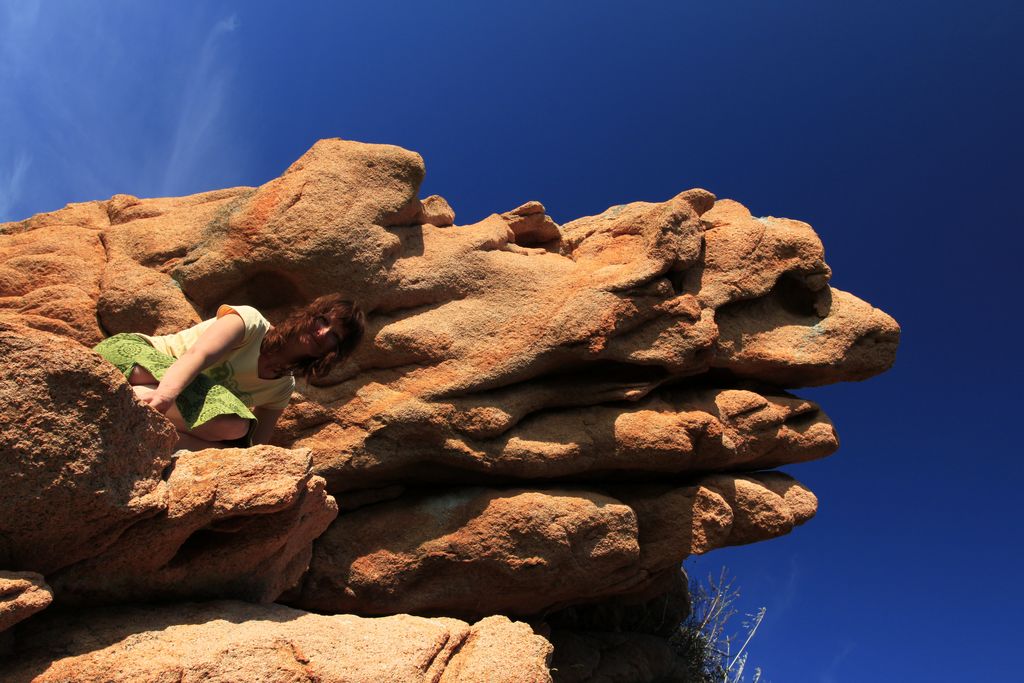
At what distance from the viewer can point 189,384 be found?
488cm

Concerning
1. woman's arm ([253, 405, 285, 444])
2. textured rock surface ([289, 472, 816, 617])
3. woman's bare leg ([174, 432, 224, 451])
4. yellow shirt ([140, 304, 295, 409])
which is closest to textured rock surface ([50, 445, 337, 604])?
woman's bare leg ([174, 432, 224, 451])

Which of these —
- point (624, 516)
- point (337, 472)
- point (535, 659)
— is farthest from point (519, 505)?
point (535, 659)

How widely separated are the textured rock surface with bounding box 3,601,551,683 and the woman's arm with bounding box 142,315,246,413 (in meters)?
1.15

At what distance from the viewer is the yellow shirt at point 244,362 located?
518cm

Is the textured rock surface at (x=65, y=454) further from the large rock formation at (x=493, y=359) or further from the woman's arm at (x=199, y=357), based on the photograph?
the large rock formation at (x=493, y=359)

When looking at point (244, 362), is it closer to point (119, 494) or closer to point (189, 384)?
point (189, 384)

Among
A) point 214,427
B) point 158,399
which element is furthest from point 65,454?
point 214,427

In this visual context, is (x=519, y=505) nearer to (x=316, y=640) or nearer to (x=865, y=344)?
(x=316, y=640)

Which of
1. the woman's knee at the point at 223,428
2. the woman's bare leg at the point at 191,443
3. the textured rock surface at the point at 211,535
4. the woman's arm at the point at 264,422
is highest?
the woman's arm at the point at 264,422

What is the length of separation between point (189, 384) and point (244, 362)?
57 cm

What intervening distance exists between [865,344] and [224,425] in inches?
257

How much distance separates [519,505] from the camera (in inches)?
272

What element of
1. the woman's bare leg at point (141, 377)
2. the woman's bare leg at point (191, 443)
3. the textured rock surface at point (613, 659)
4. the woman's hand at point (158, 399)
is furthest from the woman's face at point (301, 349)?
the textured rock surface at point (613, 659)

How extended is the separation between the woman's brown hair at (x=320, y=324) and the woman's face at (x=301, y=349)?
15 mm
